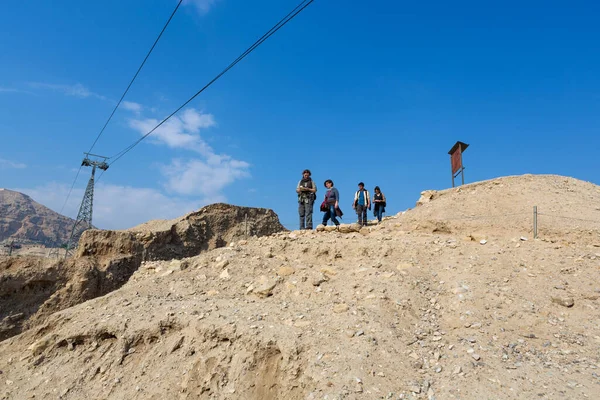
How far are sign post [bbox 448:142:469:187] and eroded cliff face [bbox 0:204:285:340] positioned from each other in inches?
330

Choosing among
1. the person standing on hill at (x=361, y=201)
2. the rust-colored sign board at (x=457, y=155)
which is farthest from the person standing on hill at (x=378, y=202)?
the rust-colored sign board at (x=457, y=155)

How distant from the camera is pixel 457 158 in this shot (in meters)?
15.0

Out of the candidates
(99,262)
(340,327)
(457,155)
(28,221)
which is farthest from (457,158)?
(28,221)

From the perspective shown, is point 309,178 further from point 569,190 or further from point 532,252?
point 569,190

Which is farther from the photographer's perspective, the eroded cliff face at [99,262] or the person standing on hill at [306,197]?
the eroded cliff face at [99,262]

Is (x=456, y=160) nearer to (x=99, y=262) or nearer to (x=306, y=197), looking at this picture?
(x=306, y=197)

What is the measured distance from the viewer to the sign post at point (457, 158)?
14688mm

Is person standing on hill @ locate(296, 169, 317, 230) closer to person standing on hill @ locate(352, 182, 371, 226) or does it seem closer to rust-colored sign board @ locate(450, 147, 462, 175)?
person standing on hill @ locate(352, 182, 371, 226)

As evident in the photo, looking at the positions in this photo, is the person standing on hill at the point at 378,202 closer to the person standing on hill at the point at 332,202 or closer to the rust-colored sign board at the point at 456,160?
the person standing on hill at the point at 332,202

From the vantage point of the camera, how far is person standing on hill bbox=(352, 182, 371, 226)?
1252cm

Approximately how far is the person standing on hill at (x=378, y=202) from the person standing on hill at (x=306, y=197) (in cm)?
316

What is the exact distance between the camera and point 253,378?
5449 millimetres

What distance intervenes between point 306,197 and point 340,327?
580 centimetres

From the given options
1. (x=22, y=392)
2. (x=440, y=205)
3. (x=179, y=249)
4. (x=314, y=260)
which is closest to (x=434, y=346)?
(x=314, y=260)
